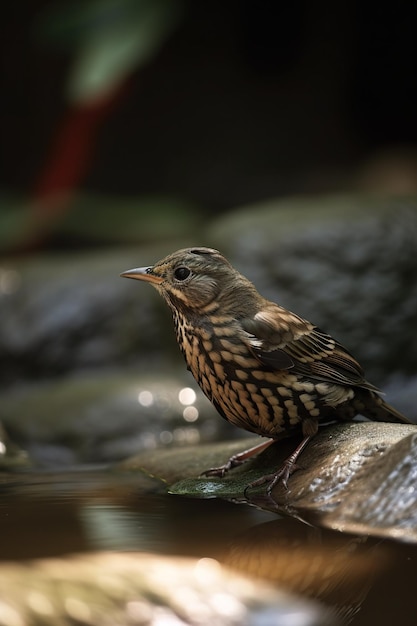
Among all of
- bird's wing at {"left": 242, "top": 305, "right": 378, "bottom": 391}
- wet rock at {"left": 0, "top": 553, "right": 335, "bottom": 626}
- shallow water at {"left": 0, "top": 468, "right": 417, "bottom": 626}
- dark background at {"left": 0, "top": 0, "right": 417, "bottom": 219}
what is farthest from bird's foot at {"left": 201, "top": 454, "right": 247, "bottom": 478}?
dark background at {"left": 0, "top": 0, "right": 417, "bottom": 219}

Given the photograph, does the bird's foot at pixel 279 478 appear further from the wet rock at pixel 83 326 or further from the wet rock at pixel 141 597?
the wet rock at pixel 83 326

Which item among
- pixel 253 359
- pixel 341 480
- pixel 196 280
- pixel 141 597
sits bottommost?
pixel 141 597

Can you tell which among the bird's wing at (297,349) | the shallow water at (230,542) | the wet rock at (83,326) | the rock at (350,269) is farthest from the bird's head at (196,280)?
the wet rock at (83,326)

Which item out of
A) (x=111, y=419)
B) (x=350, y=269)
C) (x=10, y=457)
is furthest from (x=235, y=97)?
(x=10, y=457)

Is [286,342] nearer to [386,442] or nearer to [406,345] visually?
[386,442]

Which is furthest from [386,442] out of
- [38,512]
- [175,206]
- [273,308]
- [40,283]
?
[175,206]

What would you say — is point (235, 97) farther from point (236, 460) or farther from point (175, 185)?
point (236, 460)

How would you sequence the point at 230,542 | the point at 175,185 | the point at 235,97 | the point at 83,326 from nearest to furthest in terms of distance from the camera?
1. the point at 230,542
2. the point at 83,326
3. the point at 175,185
4. the point at 235,97
